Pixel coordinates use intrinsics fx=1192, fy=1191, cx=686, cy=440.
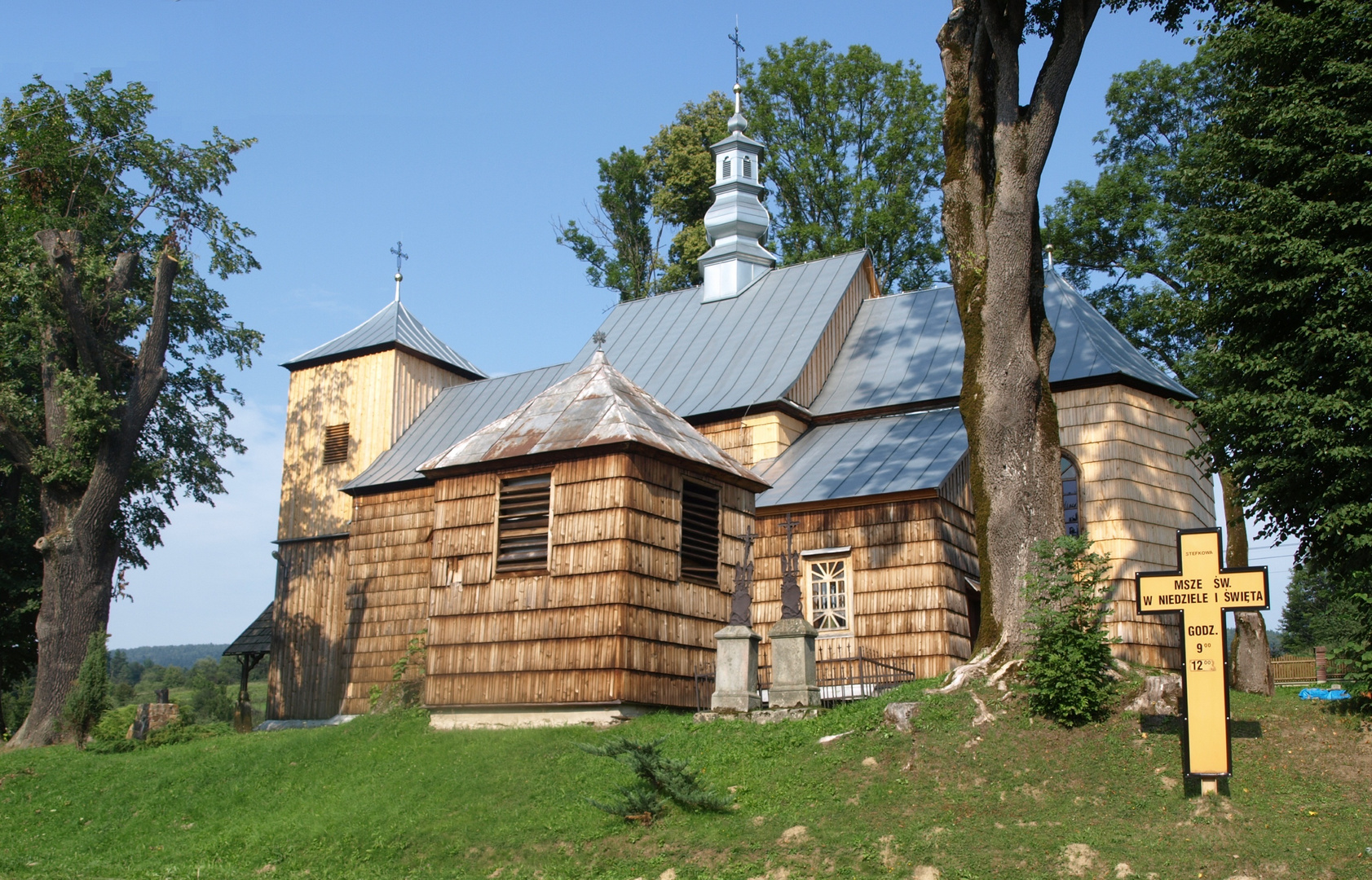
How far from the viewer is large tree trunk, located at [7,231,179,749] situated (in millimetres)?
20984

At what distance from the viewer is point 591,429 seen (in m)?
15.8

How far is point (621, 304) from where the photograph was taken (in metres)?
28.1

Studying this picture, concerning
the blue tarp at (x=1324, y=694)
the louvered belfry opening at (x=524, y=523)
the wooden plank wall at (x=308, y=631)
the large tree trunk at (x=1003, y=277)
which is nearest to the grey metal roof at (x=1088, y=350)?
the large tree trunk at (x=1003, y=277)

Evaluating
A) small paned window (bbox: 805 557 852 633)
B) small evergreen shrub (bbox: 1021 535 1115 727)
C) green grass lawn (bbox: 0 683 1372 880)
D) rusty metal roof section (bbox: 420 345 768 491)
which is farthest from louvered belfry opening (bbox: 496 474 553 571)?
small evergreen shrub (bbox: 1021 535 1115 727)

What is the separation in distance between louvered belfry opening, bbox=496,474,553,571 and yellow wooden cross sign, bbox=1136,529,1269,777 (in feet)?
26.5

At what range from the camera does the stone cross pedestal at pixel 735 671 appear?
1394 cm

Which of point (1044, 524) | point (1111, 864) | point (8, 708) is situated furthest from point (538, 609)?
point (8, 708)

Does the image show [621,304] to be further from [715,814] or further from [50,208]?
[715,814]

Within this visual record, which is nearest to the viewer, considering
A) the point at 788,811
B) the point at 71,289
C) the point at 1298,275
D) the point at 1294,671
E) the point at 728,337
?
the point at 788,811

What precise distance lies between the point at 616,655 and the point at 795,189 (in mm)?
21209

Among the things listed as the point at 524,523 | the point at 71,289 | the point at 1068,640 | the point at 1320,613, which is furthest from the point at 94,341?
the point at 1320,613

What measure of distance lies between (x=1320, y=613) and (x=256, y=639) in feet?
106

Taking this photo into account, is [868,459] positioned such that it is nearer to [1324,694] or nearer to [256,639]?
[1324,694]

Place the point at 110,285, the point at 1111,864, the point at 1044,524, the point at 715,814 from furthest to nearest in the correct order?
the point at 110,285
the point at 1044,524
the point at 715,814
the point at 1111,864
